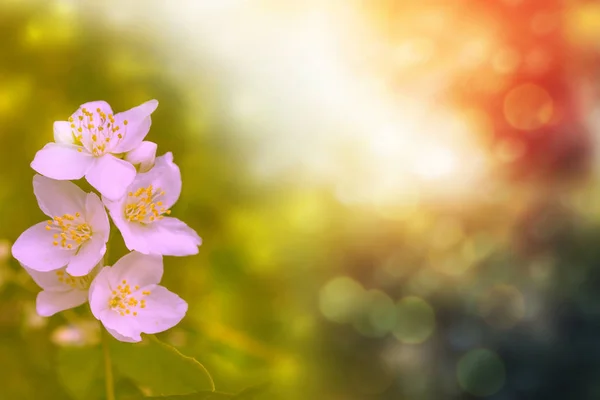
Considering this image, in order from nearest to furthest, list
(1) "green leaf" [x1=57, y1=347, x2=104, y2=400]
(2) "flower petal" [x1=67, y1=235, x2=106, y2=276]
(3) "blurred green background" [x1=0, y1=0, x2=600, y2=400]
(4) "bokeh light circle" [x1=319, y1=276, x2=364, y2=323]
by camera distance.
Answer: (2) "flower petal" [x1=67, y1=235, x2=106, y2=276] → (1) "green leaf" [x1=57, y1=347, x2=104, y2=400] → (3) "blurred green background" [x1=0, y1=0, x2=600, y2=400] → (4) "bokeh light circle" [x1=319, y1=276, x2=364, y2=323]

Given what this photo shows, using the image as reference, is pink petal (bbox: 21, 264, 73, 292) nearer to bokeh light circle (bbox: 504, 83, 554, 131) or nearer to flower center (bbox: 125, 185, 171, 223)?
flower center (bbox: 125, 185, 171, 223)

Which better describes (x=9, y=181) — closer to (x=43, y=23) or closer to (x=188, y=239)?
(x=43, y=23)

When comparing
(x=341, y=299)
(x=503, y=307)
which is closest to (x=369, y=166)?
(x=341, y=299)

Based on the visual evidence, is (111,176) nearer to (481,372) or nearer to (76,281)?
(76,281)

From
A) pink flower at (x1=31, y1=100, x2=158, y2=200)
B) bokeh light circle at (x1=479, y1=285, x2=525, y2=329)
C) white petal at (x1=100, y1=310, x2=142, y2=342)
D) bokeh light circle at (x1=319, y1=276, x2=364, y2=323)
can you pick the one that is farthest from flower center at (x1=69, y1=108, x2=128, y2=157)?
bokeh light circle at (x1=479, y1=285, x2=525, y2=329)

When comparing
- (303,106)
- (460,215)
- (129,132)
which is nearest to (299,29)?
(303,106)
